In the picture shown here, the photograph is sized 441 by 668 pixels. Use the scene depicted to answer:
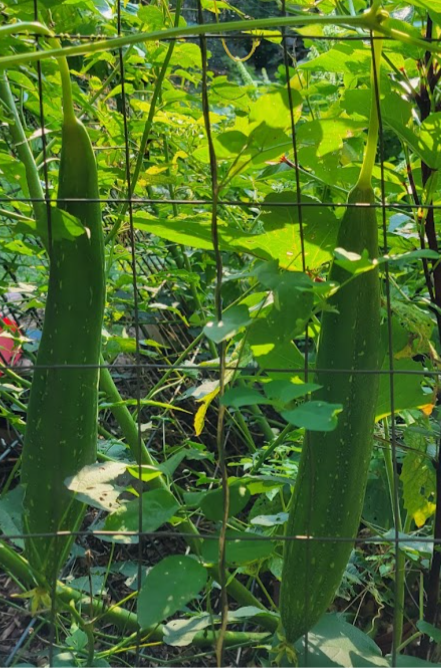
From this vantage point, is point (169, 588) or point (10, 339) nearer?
point (169, 588)

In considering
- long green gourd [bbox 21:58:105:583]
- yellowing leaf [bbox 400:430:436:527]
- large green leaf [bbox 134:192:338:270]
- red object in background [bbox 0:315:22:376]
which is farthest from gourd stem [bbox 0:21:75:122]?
yellowing leaf [bbox 400:430:436:527]

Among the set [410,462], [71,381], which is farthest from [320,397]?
[410,462]

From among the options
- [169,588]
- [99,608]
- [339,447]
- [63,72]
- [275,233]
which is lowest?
[99,608]

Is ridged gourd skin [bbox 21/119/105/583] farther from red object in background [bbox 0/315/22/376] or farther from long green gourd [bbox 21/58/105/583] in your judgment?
red object in background [bbox 0/315/22/376]

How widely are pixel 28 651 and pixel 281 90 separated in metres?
1.49

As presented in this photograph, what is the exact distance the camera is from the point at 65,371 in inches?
33.2

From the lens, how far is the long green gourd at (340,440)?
816 mm

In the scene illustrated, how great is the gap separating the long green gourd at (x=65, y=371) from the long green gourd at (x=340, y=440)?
26 cm

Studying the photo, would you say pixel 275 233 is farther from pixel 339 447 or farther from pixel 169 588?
pixel 169 588

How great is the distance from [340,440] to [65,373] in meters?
0.32

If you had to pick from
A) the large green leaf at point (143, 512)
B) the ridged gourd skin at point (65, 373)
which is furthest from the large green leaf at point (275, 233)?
the large green leaf at point (143, 512)

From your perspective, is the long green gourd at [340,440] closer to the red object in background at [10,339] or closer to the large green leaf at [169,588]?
the large green leaf at [169,588]

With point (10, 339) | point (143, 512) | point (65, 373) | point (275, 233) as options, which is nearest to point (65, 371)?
point (65, 373)

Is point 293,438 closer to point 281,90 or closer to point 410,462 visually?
point 410,462
